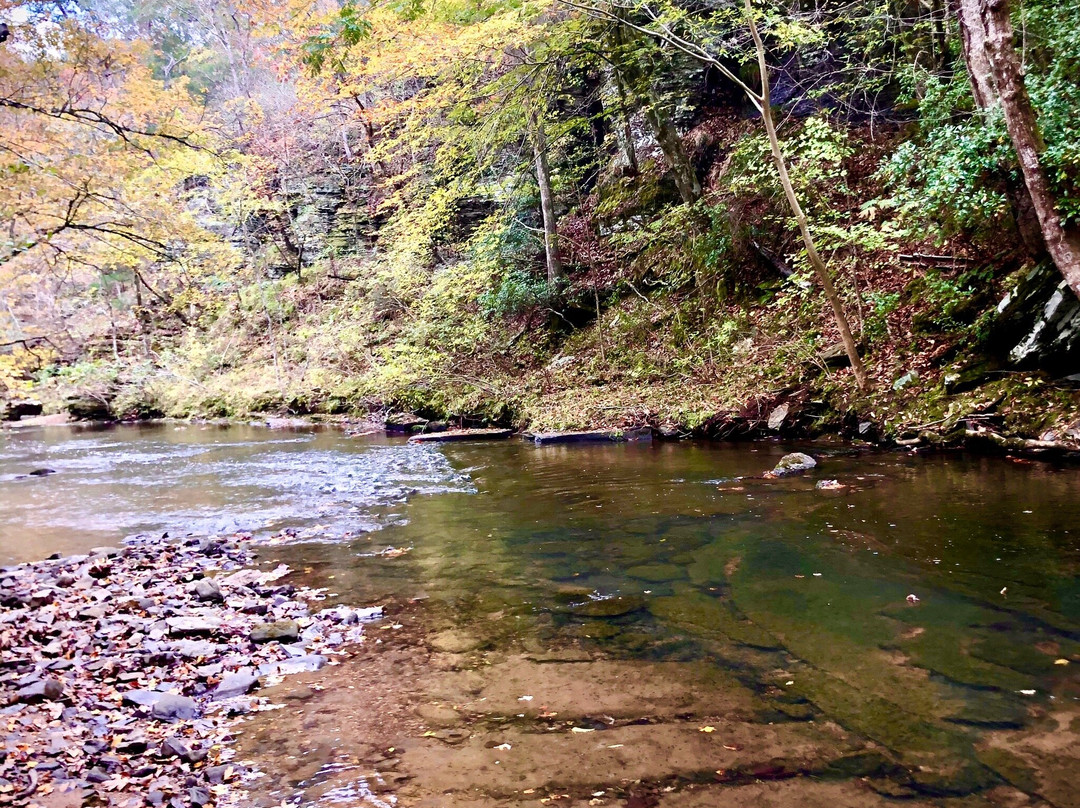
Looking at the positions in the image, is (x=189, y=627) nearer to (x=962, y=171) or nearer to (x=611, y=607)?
(x=611, y=607)

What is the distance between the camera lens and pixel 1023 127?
7586 mm

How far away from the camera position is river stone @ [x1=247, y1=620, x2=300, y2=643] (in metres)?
4.53

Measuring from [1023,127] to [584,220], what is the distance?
44.9ft

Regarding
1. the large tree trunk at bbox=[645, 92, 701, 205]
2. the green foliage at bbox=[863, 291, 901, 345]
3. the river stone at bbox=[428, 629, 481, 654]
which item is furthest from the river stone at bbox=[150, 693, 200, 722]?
the large tree trunk at bbox=[645, 92, 701, 205]

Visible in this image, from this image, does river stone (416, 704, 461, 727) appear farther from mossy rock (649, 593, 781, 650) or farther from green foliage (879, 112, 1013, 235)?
green foliage (879, 112, 1013, 235)

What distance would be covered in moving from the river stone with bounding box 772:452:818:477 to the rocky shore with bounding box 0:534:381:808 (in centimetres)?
571

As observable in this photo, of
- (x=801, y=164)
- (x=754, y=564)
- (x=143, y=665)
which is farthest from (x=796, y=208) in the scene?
(x=143, y=665)

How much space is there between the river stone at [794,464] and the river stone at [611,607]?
4.37 meters

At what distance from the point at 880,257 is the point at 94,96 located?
40.9 ft

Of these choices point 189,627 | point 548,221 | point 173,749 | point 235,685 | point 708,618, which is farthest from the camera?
point 548,221

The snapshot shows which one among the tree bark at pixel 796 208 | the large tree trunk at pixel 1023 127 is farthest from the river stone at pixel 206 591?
the large tree trunk at pixel 1023 127

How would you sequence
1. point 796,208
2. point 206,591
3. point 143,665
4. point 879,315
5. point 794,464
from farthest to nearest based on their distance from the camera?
1. point 879,315
2. point 796,208
3. point 794,464
4. point 206,591
5. point 143,665

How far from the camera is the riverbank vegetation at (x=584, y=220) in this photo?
6.10m

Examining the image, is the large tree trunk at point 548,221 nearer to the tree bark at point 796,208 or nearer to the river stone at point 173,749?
the tree bark at point 796,208
